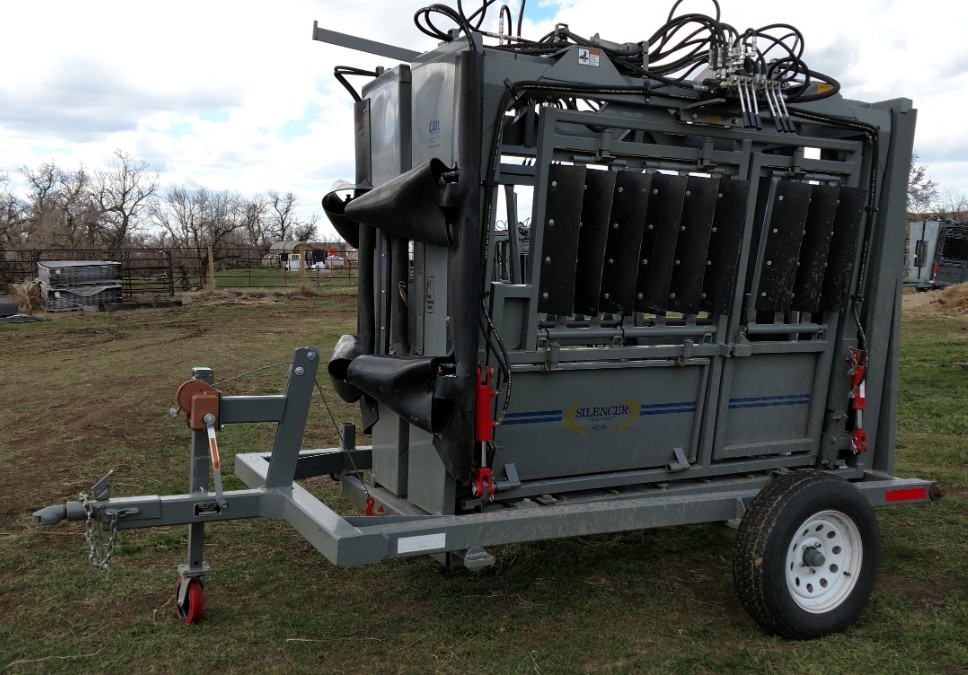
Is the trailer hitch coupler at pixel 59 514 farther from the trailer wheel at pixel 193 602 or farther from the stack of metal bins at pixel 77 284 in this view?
the stack of metal bins at pixel 77 284

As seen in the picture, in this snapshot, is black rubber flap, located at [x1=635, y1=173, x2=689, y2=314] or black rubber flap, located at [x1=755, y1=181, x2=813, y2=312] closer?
black rubber flap, located at [x1=635, y1=173, x2=689, y2=314]

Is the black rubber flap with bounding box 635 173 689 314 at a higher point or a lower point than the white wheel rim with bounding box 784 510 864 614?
higher

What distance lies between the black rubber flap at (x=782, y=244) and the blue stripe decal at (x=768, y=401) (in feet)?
1.71

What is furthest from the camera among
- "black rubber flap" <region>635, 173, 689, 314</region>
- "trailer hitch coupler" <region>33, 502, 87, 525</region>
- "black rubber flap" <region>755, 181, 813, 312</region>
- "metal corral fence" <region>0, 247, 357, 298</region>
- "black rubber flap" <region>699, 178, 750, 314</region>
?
"metal corral fence" <region>0, 247, 357, 298</region>

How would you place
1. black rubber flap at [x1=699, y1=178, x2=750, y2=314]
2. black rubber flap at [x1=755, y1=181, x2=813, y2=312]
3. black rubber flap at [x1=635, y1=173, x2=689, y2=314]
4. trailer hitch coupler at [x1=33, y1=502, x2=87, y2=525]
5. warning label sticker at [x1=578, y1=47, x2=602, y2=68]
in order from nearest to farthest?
1. trailer hitch coupler at [x1=33, y1=502, x2=87, y2=525]
2. warning label sticker at [x1=578, y1=47, x2=602, y2=68]
3. black rubber flap at [x1=635, y1=173, x2=689, y2=314]
4. black rubber flap at [x1=699, y1=178, x2=750, y2=314]
5. black rubber flap at [x1=755, y1=181, x2=813, y2=312]

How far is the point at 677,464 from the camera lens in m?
4.62

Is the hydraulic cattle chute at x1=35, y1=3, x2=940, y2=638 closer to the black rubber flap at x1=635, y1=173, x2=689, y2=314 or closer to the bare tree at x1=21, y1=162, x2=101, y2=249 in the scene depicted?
the black rubber flap at x1=635, y1=173, x2=689, y2=314

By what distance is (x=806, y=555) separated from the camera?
4.26 metres

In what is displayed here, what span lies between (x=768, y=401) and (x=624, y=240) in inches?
54.4

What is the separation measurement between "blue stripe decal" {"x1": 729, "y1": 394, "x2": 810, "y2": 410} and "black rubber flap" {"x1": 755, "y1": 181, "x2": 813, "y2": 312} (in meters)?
0.52

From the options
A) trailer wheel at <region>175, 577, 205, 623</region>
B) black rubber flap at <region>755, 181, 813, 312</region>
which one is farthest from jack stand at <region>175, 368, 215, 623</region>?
black rubber flap at <region>755, 181, 813, 312</region>

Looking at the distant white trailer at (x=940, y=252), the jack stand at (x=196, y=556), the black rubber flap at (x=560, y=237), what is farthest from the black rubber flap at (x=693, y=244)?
the distant white trailer at (x=940, y=252)

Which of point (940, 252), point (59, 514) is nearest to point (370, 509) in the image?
point (59, 514)

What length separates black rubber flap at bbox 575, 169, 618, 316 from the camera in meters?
4.16
